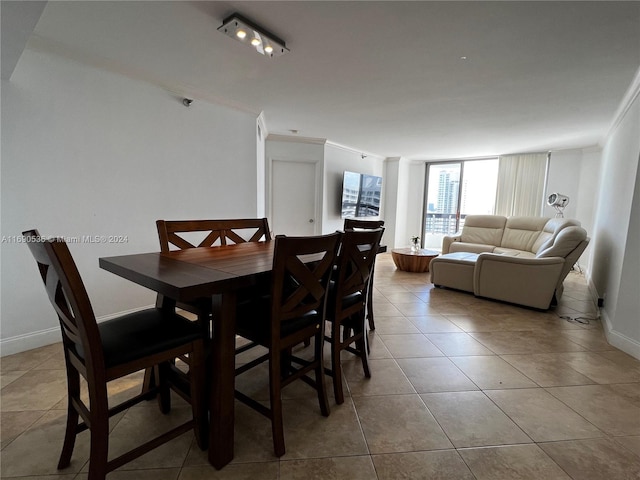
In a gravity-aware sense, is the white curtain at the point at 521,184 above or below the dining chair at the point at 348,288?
above

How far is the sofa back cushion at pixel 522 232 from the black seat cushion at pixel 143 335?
542 centimetres

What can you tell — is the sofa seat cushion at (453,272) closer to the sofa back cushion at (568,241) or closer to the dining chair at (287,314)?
the sofa back cushion at (568,241)

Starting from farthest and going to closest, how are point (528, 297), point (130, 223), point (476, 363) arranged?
point (528, 297) → point (130, 223) → point (476, 363)

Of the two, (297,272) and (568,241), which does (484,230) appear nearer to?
(568,241)

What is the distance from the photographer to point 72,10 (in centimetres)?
175

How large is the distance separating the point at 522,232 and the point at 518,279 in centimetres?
235

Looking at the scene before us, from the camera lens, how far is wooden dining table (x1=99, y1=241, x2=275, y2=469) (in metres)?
1.12

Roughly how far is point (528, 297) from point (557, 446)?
2.27 meters

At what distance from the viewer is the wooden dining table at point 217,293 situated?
44.0 inches

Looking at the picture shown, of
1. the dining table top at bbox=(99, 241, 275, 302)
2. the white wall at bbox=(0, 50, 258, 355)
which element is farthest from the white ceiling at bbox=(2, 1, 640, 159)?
the dining table top at bbox=(99, 241, 275, 302)

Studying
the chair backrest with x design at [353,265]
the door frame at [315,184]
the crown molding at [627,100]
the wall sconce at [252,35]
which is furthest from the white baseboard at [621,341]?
the door frame at [315,184]

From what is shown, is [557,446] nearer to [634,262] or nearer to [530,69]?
[634,262]

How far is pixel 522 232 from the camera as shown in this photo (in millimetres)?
5207

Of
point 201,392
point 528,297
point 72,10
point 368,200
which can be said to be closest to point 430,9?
point 72,10
